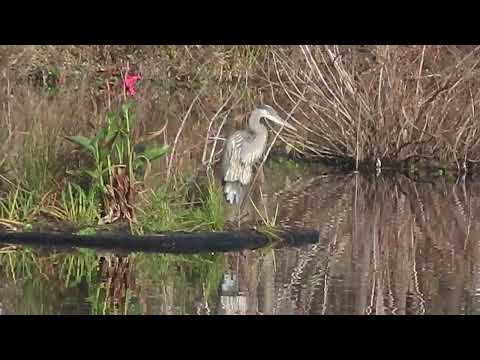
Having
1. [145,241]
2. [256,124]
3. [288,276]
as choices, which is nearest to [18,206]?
[145,241]

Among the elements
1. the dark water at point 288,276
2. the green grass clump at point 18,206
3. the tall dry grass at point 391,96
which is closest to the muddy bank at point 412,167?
the tall dry grass at point 391,96

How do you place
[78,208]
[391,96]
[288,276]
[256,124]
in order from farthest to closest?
[391,96]
[256,124]
[78,208]
[288,276]

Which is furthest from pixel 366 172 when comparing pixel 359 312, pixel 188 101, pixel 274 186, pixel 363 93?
pixel 359 312

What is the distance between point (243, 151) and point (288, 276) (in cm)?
166

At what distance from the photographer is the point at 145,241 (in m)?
9.34

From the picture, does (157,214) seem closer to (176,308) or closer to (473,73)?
(176,308)

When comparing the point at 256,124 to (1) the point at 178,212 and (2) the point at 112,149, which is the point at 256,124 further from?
(2) the point at 112,149

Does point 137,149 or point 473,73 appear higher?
point 473,73

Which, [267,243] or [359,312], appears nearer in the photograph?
[359,312]

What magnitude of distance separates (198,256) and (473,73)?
8.14 metres

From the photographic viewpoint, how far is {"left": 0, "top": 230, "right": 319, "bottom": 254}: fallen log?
9.33 metres

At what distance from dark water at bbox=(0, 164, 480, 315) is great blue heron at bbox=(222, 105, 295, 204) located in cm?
65

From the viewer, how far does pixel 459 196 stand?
14.3 metres

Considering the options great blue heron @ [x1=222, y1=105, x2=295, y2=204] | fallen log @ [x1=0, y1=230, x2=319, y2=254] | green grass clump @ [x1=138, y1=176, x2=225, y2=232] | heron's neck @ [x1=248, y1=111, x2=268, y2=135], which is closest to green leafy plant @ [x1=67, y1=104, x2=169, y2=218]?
green grass clump @ [x1=138, y1=176, x2=225, y2=232]
